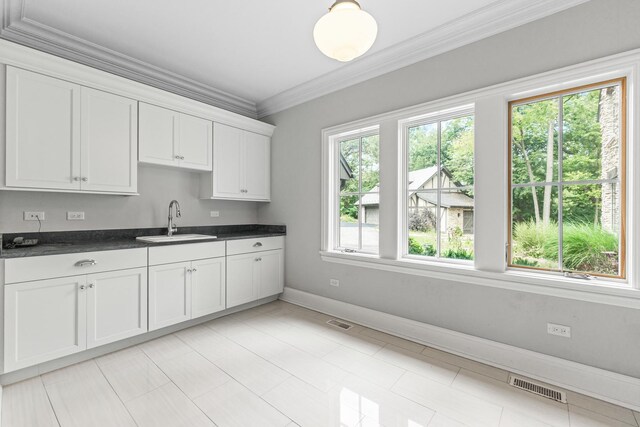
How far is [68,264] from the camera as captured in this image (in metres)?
2.17

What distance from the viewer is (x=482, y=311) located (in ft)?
7.68

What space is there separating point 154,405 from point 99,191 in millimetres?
1830

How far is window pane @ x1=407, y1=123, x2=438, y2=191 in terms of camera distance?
2725 mm

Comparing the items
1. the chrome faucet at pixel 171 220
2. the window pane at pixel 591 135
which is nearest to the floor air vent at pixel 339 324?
the chrome faucet at pixel 171 220

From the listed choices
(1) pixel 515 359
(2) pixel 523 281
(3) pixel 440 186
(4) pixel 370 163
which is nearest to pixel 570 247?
(2) pixel 523 281

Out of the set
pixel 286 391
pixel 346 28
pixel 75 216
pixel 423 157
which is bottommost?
pixel 286 391

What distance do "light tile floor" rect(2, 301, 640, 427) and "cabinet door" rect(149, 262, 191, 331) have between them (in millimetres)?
223

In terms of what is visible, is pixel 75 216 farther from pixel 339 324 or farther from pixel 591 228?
pixel 591 228

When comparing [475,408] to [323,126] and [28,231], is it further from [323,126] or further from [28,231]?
[28,231]

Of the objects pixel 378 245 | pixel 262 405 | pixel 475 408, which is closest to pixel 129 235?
pixel 262 405

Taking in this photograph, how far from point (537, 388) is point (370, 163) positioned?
2.33 meters

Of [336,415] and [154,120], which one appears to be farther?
[154,120]

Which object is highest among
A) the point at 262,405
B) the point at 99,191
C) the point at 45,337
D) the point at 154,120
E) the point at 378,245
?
the point at 154,120

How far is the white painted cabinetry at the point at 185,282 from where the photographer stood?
2.65 meters
